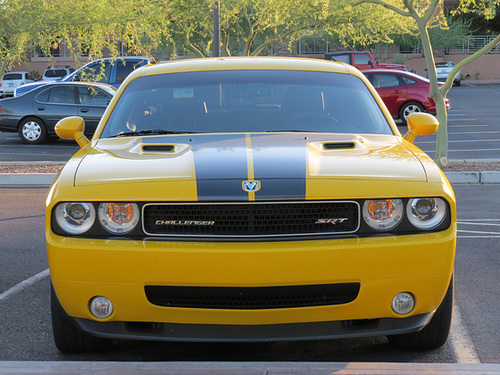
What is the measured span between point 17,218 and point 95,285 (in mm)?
5487

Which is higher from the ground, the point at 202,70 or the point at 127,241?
the point at 202,70

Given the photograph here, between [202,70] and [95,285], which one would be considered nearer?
[95,285]

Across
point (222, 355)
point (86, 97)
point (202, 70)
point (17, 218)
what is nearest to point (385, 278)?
point (222, 355)

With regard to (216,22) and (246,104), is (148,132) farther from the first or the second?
(216,22)

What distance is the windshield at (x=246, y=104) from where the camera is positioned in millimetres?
4855

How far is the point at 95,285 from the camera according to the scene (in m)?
3.60

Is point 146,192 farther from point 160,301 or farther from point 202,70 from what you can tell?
point 202,70

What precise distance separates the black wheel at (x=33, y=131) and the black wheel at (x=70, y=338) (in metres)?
14.6

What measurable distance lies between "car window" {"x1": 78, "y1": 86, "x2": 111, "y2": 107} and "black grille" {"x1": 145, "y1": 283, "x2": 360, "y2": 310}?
14.7m

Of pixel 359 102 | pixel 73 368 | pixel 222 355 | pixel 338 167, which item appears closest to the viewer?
pixel 73 368

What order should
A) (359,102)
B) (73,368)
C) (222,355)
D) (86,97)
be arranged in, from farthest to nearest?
1. (86,97)
2. (359,102)
3. (222,355)
4. (73,368)

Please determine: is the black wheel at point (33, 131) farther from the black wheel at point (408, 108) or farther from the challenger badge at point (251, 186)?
the challenger badge at point (251, 186)

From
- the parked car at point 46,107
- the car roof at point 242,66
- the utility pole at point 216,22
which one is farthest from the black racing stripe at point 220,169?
the utility pole at point 216,22

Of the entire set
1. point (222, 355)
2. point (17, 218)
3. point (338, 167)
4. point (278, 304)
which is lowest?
point (17, 218)
